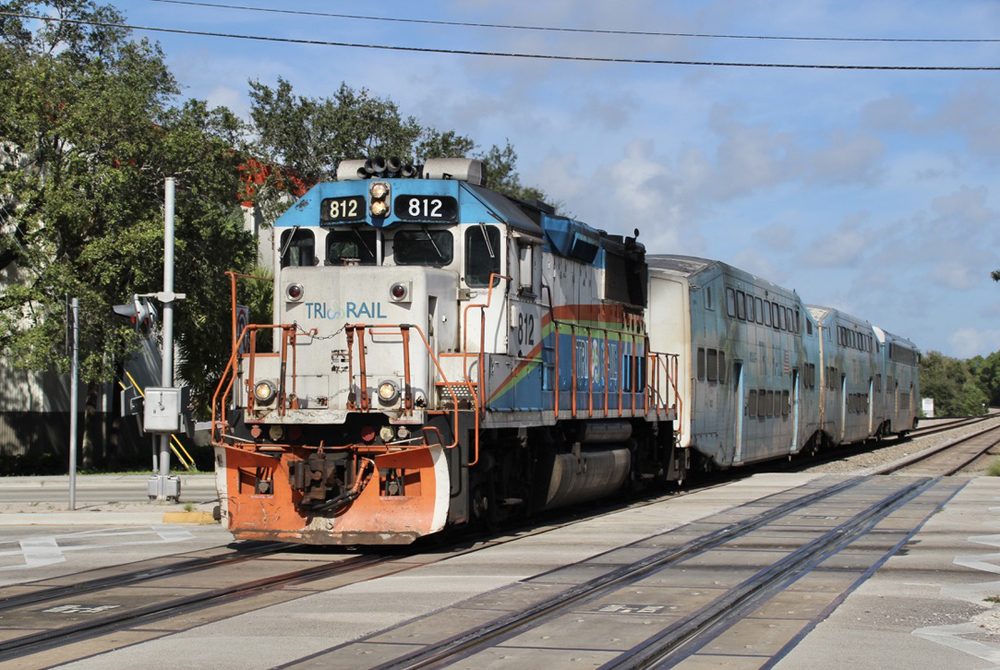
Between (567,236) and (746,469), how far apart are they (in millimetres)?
14781

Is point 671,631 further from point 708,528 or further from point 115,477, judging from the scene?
point 115,477

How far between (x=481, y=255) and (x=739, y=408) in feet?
39.3

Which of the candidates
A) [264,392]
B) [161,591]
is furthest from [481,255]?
[161,591]

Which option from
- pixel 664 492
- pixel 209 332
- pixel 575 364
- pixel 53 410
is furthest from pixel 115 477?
pixel 575 364

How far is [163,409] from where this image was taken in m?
17.5

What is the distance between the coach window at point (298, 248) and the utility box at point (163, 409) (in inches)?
215

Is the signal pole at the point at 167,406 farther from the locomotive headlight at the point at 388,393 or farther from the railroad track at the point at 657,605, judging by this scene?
the railroad track at the point at 657,605

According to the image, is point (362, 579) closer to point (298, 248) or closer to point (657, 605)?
point (657, 605)

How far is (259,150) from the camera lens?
1570 inches

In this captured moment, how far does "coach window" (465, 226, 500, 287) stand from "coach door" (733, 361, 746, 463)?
11.6 metres

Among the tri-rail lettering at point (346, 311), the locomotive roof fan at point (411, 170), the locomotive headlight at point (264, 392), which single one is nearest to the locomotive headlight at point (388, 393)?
the tri-rail lettering at point (346, 311)

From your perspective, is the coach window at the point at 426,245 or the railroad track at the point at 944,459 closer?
the coach window at the point at 426,245

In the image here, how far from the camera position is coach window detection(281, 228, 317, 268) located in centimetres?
1284

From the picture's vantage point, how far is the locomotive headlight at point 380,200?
40.9 ft
